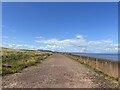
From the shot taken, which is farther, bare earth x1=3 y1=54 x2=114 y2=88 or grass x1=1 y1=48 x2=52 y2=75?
grass x1=1 y1=48 x2=52 y2=75

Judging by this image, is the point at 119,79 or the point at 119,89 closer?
the point at 119,89

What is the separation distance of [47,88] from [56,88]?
0.40 meters

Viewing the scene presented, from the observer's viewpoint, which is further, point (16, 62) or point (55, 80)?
point (16, 62)

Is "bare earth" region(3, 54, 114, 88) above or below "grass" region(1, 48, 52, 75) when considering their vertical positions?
below

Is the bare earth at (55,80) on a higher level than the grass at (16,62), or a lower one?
lower

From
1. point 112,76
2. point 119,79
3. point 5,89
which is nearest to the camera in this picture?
point 5,89

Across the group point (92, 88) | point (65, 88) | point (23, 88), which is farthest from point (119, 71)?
point (23, 88)

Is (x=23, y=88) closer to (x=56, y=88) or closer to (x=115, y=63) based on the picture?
(x=56, y=88)

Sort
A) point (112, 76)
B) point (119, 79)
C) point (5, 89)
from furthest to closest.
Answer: point (112, 76) → point (119, 79) → point (5, 89)

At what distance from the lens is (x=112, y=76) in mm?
14438

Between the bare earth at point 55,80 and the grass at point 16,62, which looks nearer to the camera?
the bare earth at point 55,80

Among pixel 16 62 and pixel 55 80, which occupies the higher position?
pixel 16 62

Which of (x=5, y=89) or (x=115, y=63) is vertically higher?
(x=115, y=63)

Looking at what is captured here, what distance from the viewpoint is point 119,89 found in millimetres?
10461
